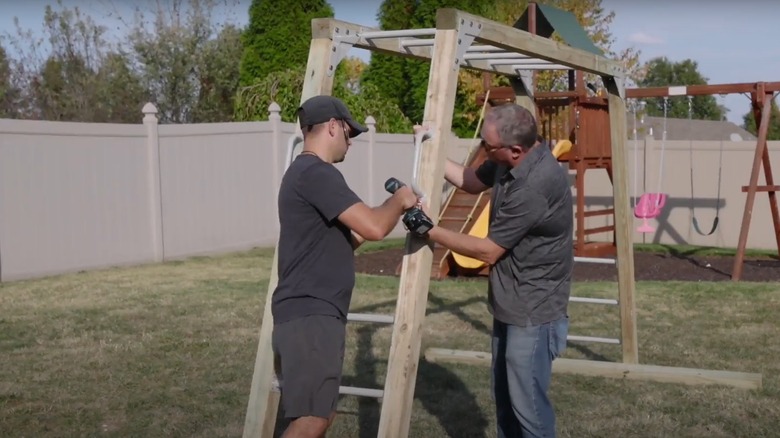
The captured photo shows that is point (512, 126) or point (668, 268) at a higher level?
point (512, 126)

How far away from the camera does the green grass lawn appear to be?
539 centimetres

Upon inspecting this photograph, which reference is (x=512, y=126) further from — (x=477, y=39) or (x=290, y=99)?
(x=290, y=99)

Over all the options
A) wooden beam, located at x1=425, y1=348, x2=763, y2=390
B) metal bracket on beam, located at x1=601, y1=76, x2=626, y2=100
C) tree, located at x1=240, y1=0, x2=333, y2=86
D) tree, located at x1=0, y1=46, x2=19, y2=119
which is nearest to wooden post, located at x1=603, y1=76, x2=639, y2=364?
metal bracket on beam, located at x1=601, y1=76, x2=626, y2=100

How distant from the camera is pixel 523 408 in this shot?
4016 millimetres

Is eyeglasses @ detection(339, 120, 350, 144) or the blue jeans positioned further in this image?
the blue jeans

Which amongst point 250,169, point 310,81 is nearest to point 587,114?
point 250,169

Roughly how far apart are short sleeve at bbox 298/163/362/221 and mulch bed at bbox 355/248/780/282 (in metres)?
8.33

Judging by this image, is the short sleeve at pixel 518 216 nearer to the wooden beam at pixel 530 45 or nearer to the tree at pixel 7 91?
the wooden beam at pixel 530 45

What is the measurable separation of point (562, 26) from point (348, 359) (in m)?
6.58

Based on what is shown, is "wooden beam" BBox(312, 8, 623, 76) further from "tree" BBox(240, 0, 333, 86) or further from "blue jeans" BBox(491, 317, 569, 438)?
"tree" BBox(240, 0, 333, 86)

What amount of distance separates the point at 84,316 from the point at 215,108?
16.8 meters

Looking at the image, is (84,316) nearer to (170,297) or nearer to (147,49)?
(170,297)

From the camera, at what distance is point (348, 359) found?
6.89 metres

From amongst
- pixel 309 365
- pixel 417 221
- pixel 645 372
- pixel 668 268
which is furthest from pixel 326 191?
pixel 668 268
